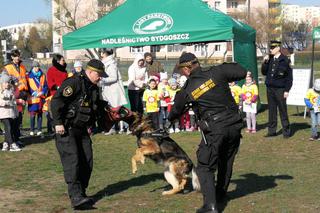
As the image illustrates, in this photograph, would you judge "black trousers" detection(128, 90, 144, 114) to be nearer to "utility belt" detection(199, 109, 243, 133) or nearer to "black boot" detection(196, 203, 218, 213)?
"utility belt" detection(199, 109, 243, 133)

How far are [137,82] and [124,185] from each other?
202 inches

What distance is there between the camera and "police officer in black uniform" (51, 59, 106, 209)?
612cm

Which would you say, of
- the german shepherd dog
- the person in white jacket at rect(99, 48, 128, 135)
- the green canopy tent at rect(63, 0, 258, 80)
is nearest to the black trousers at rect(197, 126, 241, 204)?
the german shepherd dog

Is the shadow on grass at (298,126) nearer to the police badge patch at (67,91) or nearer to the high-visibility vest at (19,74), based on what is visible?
the high-visibility vest at (19,74)

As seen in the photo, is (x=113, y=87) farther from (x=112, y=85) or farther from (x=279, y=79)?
(x=279, y=79)

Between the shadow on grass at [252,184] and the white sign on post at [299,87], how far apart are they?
317 inches

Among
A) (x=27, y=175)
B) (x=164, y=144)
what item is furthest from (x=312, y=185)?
(x=27, y=175)

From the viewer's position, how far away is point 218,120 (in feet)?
19.4

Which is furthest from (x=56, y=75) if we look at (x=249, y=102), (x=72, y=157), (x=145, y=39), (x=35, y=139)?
(x=72, y=157)

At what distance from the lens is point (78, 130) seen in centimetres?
638

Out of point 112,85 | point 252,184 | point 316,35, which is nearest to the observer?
point 252,184

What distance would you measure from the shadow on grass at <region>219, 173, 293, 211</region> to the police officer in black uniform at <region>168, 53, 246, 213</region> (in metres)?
0.68

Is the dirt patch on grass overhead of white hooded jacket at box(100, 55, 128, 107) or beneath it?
beneath

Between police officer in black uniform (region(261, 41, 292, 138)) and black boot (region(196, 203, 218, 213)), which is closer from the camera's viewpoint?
black boot (region(196, 203, 218, 213))
